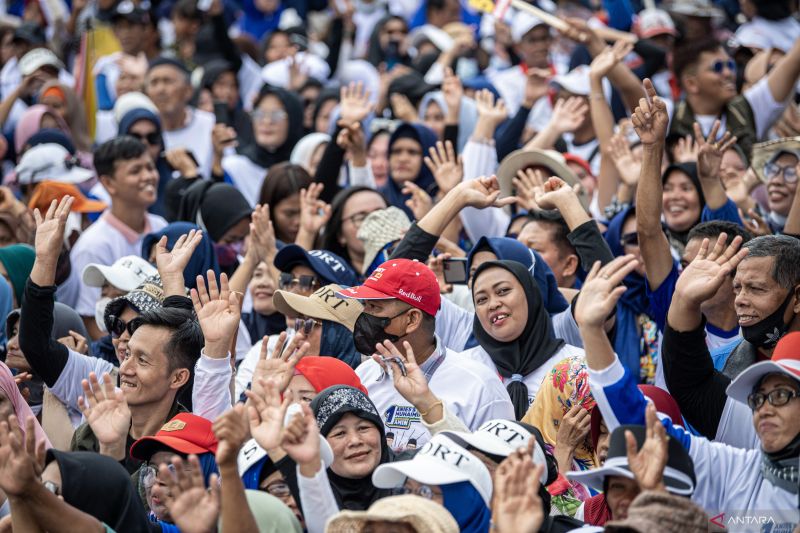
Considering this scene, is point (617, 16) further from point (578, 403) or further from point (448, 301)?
point (578, 403)

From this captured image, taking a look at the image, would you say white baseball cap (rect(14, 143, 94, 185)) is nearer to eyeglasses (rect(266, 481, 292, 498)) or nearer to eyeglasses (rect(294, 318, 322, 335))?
eyeglasses (rect(294, 318, 322, 335))

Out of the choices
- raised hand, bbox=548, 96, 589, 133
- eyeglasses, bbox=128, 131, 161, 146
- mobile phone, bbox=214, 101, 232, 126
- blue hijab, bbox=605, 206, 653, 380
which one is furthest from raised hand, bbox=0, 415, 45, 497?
mobile phone, bbox=214, 101, 232, 126

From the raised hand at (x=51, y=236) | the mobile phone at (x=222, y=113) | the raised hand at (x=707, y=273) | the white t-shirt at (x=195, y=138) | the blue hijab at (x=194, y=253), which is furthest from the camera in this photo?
the mobile phone at (x=222, y=113)

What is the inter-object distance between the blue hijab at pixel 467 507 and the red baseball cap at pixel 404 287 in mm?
1481

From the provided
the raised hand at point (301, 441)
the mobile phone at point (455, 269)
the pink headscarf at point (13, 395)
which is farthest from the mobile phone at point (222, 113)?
the raised hand at point (301, 441)

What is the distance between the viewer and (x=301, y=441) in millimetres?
4332

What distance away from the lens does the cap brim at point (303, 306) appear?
19.9ft

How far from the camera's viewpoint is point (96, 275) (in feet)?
22.4

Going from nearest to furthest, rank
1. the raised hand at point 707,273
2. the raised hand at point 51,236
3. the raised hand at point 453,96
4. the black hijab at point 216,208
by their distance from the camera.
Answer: the raised hand at point 707,273
the raised hand at point 51,236
the black hijab at point 216,208
the raised hand at point 453,96

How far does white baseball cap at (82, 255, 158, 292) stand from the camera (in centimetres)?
667

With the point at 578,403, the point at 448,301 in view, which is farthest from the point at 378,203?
the point at 578,403

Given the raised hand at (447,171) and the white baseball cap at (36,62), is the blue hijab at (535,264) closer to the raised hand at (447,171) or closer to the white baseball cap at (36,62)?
the raised hand at (447,171)

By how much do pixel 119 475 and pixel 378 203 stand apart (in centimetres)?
369

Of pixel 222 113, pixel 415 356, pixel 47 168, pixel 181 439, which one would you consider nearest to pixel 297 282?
pixel 415 356
